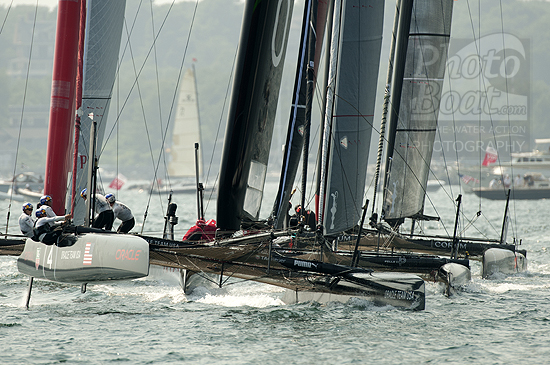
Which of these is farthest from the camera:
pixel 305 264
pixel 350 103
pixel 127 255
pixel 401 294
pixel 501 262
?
pixel 501 262

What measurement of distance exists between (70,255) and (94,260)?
444mm

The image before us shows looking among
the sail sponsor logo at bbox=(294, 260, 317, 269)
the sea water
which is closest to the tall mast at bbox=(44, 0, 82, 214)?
the sea water

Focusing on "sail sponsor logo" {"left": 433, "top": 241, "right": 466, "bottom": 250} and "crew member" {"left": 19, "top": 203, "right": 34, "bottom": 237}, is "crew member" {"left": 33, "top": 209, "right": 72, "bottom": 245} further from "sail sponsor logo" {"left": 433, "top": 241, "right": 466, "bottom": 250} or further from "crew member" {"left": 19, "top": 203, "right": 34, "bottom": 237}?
"sail sponsor logo" {"left": 433, "top": 241, "right": 466, "bottom": 250}

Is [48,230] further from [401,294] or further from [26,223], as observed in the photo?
[401,294]

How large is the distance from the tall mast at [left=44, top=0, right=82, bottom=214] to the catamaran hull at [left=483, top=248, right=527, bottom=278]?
22.6 ft

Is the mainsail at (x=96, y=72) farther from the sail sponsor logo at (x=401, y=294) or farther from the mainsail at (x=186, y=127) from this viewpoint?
the mainsail at (x=186, y=127)

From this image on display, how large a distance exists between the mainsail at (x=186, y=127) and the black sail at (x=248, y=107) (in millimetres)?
27605

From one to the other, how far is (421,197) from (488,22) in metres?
144

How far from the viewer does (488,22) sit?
146 m

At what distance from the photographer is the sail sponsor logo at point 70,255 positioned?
7398mm

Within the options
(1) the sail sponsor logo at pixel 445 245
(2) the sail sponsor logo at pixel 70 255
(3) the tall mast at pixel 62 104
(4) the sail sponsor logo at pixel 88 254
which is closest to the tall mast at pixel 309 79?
(4) the sail sponsor logo at pixel 88 254

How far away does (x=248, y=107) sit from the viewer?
829 centimetres

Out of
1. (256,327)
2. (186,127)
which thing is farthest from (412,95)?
(186,127)

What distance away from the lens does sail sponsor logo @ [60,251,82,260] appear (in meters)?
7.40
